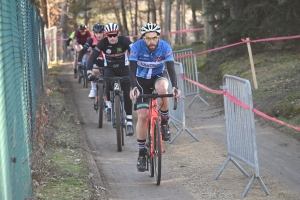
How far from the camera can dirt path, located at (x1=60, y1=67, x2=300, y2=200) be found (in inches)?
321

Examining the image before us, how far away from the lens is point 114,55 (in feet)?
39.8

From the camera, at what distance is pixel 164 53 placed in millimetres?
9008

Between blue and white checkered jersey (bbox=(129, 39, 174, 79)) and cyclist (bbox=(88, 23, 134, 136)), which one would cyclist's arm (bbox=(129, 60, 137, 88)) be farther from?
cyclist (bbox=(88, 23, 134, 136))

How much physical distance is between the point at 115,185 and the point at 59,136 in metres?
3.11

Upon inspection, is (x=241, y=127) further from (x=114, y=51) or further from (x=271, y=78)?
(x=271, y=78)

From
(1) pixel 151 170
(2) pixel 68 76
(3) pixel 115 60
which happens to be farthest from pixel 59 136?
(2) pixel 68 76

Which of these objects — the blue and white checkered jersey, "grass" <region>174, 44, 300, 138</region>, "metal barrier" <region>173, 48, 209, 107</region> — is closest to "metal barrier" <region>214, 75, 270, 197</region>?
the blue and white checkered jersey

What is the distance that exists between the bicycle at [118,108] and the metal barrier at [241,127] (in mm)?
2786

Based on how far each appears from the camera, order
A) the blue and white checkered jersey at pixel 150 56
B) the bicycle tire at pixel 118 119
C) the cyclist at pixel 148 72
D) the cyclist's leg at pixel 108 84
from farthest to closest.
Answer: the cyclist's leg at pixel 108 84 < the bicycle tire at pixel 118 119 < the blue and white checkered jersey at pixel 150 56 < the cyclist at pixel 148 72

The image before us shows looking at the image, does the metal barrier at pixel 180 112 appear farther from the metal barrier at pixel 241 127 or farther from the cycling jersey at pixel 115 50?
the metal barrier at pixel 241 127

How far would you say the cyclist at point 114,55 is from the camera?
1165 cm

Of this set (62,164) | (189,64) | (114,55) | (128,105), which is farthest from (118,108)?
(189,64)

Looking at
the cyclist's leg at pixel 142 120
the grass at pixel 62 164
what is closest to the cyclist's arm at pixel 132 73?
the cyclist's leg at pixel 142 120

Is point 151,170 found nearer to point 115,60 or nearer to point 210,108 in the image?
point 115,60
